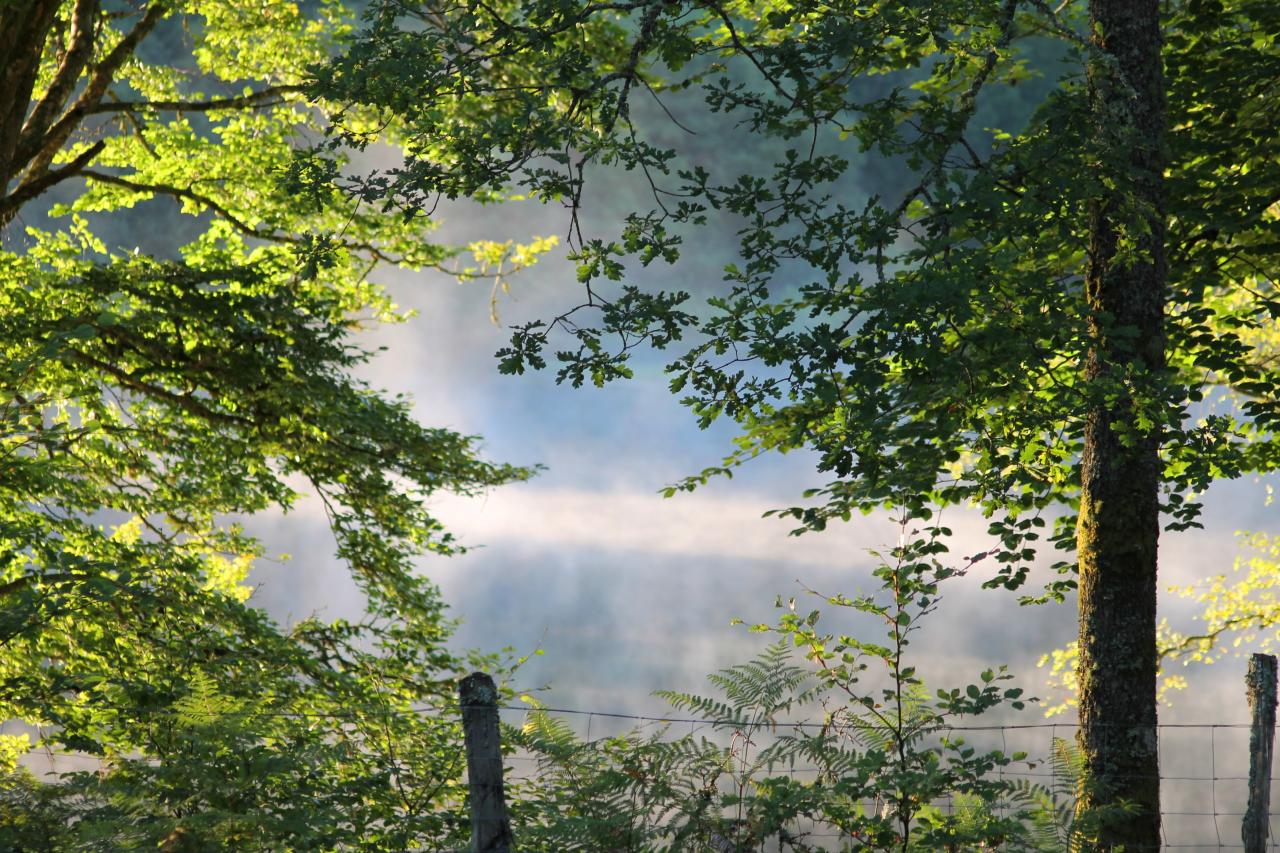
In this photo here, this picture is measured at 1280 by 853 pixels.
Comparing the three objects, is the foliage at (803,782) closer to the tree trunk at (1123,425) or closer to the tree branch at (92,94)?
the tree trunk at (1123,425)

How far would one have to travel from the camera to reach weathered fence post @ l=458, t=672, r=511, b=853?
15.0 feet

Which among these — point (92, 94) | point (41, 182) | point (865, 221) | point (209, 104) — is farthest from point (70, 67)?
point (865, 221)

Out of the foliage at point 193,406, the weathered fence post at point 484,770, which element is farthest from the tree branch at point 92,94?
the weathered fence post at point 484,770

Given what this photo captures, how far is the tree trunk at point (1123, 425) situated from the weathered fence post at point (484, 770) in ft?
13.3

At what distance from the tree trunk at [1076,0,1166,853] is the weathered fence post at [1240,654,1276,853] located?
1.82ft

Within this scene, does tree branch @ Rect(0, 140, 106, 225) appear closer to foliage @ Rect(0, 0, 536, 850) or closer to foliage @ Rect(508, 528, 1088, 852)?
foliage @ Rect(0, 0, 536, 850)

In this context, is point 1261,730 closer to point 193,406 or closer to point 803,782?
point 803,782

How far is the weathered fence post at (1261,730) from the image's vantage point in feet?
21.2

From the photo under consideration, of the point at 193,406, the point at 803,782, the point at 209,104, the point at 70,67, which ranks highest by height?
the point at 209,104

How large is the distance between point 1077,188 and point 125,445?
34.1 feet

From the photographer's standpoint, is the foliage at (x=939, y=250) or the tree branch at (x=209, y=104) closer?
the foliage at (x=939, y=250)

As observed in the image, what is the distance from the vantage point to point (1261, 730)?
6.48 meters

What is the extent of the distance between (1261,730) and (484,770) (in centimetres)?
487

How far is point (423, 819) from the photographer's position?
234 inches
